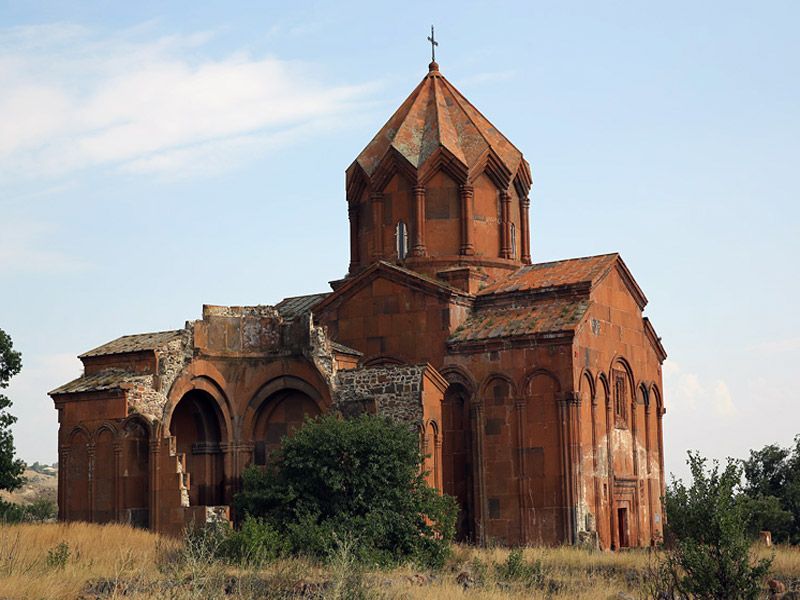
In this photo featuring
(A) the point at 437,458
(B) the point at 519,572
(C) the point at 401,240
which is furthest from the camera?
(C) the point at 401,240

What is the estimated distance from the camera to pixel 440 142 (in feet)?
84.7

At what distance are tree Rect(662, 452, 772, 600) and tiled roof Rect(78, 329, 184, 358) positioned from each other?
11.8 metres

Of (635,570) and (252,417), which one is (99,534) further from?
(635,570)

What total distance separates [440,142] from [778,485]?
597 inches

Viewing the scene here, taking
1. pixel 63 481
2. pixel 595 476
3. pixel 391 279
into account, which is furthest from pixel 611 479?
pixel 63 481

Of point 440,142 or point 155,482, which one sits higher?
point 440,142

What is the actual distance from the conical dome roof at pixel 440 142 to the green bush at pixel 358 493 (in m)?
8.41

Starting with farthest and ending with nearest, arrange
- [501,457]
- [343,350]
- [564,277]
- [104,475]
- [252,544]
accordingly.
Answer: [564,277] < [343,350] < [501,457] < [104,475] < [252,544]

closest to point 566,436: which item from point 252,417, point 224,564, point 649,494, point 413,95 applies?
point 649,494

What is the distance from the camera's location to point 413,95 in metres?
28.0

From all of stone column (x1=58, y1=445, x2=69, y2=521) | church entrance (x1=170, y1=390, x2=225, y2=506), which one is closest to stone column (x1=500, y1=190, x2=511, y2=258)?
church entrance (x1=170, y1=390, x2=225, y2=506)

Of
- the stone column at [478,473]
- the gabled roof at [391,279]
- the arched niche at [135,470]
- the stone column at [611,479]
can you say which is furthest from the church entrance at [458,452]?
the arched niche at [135,470]

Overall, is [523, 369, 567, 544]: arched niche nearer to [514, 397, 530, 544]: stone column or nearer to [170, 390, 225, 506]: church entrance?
[514, 397, 530, 544]: stone column

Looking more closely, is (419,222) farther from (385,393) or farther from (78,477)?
(78,477)
